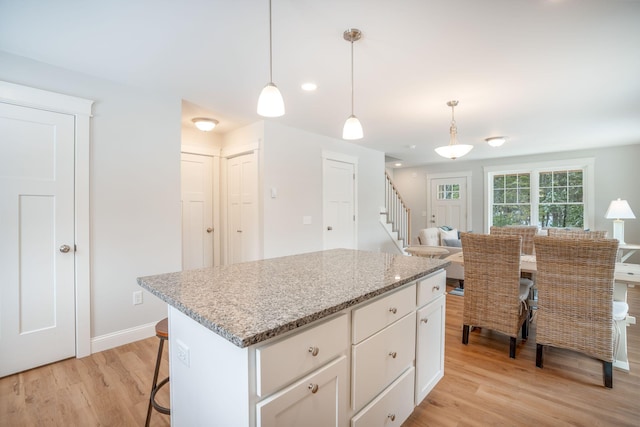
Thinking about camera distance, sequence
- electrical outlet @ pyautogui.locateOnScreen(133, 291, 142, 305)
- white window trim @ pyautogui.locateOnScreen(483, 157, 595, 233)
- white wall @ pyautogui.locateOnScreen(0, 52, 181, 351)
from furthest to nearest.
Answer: white window trim @ pyautogui.locateOnScreen(483, 157, 595, 233)
electrical outlet @ pyautogui.locateOnScreen(133, 291, 142, 305)
white wall @ pyautogui.locateOnScreen(0, 52, 181, 351)

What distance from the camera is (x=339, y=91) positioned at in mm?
2906

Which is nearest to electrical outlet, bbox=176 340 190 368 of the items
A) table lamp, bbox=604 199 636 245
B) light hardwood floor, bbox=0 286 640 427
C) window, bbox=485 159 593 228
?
light hardwood floor, bbox=0 286 640 427

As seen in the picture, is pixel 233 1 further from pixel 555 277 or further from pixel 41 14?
pixel 555 277

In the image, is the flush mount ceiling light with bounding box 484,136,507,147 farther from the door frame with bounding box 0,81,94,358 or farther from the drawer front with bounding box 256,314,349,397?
the door frame with bounding box 0,81,94,358

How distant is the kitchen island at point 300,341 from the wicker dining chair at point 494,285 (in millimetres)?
964

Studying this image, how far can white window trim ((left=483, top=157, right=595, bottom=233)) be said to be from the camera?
223 inches

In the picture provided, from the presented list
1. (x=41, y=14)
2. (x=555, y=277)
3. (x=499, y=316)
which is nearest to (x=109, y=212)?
(x=41, y=14)

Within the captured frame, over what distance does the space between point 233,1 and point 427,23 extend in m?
1.19

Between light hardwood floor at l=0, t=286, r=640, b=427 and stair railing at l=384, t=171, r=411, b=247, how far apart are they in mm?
3946

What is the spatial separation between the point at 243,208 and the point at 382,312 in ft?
10.1

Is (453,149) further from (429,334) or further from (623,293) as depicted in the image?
(429,334)

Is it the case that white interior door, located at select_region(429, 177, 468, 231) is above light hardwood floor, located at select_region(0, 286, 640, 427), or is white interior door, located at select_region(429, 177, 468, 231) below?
above

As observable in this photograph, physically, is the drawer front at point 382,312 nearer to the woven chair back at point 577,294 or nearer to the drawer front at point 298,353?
the drawer front at point 298,353

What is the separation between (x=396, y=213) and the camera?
654cm
